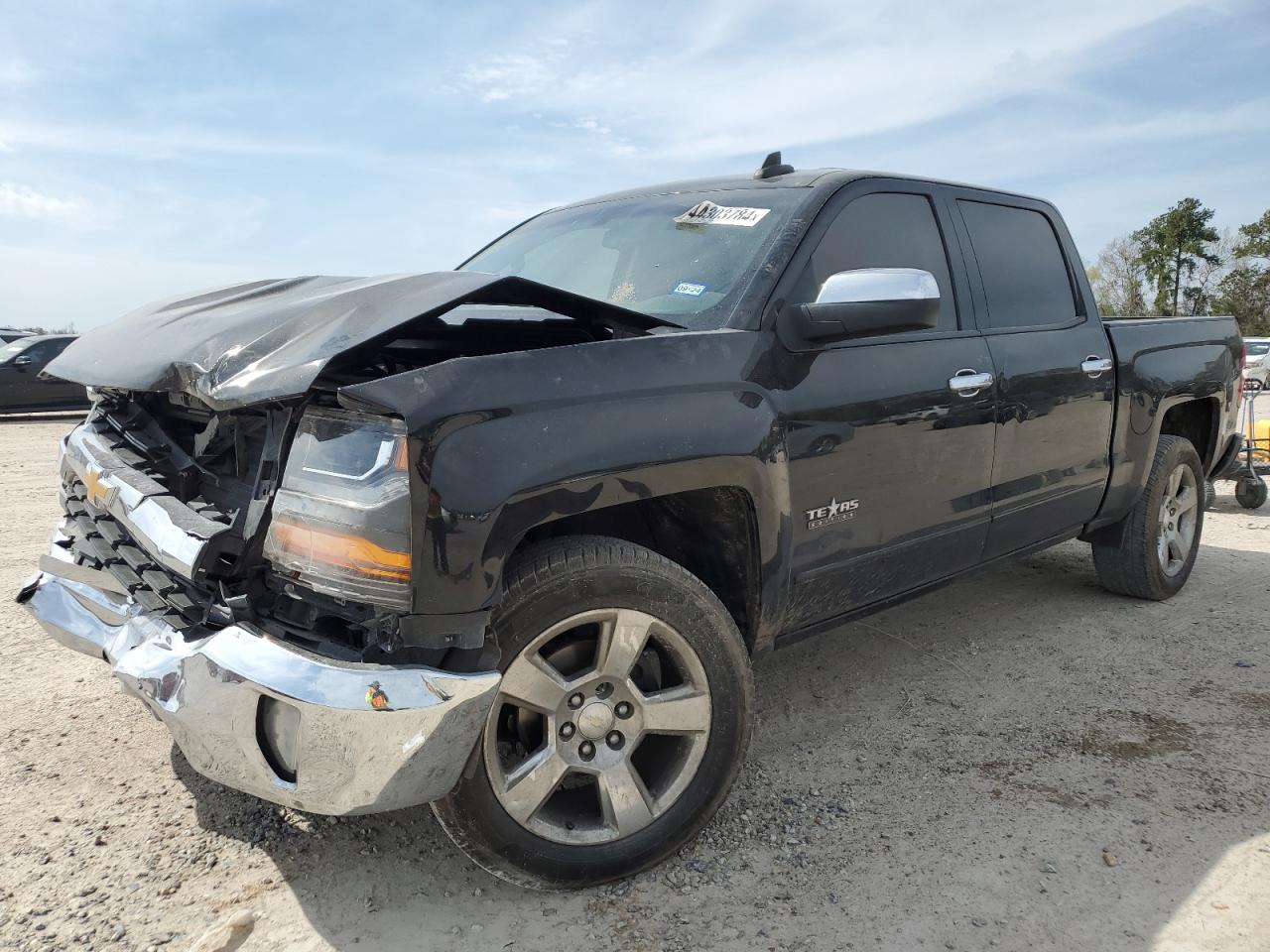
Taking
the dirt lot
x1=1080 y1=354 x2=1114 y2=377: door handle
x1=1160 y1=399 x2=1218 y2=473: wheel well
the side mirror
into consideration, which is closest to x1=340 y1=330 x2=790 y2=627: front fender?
the side mirror

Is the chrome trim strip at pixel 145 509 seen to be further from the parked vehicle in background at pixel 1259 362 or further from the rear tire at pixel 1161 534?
the parked vehicle in background at pixel 1259 362

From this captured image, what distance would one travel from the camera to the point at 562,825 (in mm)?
2352

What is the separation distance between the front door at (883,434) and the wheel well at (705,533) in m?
0.15

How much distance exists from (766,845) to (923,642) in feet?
6.16

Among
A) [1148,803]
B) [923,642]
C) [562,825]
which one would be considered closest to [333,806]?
[562,825]

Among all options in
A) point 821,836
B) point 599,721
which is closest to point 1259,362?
point 821,836

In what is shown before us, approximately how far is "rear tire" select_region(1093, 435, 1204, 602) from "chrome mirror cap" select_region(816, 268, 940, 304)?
2.58 meters

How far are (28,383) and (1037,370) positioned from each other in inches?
568

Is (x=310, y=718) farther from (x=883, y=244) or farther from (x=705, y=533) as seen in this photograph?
(x=883, y=244)

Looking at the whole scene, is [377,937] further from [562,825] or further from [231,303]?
[231,303]

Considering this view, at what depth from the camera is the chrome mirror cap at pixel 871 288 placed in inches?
101

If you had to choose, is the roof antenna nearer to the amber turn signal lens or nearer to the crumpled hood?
the crumpled hood

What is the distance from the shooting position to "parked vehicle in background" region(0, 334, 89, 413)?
13484mm

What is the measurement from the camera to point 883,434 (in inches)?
113
